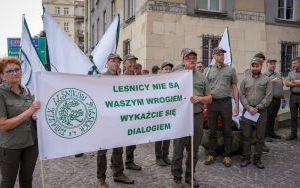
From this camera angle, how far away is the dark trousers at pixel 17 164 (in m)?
4.05

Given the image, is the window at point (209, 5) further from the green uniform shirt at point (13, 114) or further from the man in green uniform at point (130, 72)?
the green uniform shirt at point (13, 114)

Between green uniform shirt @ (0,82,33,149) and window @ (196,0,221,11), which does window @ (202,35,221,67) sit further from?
green uniform shirt @ (0,82,33,149)

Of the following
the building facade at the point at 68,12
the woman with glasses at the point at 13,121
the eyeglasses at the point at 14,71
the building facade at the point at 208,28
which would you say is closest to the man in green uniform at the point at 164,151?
the woman with glasses at the point at 13,121

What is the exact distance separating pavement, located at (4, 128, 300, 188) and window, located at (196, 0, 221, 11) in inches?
349

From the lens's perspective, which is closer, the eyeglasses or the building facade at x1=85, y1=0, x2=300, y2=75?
the eyeglasses

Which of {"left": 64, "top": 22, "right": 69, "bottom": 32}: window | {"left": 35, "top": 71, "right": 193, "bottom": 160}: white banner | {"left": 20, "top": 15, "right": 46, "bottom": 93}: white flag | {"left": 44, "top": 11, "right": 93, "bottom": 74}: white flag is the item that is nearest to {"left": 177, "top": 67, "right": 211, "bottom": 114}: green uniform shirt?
{"left": 35, "top": 71, "right": 193, "bottom": 160}: white banner

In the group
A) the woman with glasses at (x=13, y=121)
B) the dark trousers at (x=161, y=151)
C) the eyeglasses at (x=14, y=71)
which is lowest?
the dark trousers at (x=161, y=151)

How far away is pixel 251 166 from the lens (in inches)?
283

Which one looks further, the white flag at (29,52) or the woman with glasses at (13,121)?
the white flag at (29,52)

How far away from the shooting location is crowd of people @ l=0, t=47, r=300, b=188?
13.3ft

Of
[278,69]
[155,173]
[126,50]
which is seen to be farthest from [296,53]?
[155,173]

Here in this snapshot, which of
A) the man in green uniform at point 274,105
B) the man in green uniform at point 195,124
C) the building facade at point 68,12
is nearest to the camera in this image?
the man in green uniform at point 195,124

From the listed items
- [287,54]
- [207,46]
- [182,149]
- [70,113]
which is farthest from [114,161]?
[287,54]

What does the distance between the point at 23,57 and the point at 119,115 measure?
3.25m
